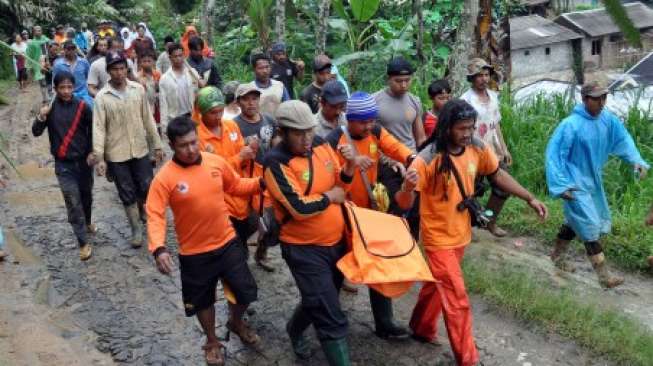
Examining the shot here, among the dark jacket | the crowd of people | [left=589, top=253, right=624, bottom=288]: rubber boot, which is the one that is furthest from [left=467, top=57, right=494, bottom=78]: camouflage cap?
the dark jacket

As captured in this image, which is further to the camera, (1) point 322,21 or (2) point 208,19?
(2) point 208,19

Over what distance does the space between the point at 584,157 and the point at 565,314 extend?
1296 millimetres

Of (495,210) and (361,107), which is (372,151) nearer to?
(361,107)

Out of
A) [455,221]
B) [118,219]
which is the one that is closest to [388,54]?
[118,219]

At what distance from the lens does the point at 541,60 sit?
32531 millimetres

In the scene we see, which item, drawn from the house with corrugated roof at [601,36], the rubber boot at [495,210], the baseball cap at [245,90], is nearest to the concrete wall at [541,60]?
the house with corrugated roof at [601,36]

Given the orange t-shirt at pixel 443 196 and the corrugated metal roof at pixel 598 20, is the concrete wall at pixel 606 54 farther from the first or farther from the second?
the orange t-shirt at pixel 443 196

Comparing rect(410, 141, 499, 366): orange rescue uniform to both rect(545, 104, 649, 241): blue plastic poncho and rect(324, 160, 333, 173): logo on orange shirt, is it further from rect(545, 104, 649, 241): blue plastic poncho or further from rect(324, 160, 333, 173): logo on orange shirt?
rect(545, 104, 649, 241): blue plastic poncho

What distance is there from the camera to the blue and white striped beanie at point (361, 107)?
466 cm

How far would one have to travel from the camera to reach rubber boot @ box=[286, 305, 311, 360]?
465 centimetres

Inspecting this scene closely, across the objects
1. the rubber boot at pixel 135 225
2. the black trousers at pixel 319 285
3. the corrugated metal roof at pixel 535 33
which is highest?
the black trousers at pixel 319 285

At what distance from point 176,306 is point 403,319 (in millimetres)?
1895

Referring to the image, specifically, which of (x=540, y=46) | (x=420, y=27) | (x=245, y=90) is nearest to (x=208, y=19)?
(x=420, y=27)

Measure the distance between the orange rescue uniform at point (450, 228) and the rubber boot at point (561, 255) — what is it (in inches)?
80.7
